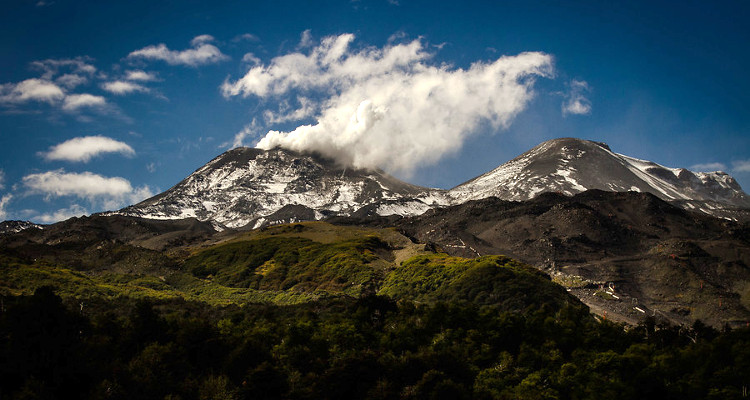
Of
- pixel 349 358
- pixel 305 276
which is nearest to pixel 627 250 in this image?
pixel 305 276

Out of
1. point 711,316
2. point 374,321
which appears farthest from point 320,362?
point 711,316

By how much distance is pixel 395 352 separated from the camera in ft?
181

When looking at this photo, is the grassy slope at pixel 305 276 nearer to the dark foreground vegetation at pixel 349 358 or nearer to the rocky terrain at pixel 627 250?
the rocky terrain at pixel 627 250

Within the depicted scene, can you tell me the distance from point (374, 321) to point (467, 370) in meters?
17.5

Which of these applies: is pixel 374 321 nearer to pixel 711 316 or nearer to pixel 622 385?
pixel 622 385

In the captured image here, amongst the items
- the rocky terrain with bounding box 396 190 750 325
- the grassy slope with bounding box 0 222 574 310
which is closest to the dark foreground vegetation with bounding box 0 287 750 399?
the grassy slope with bounding box 0 222 574 310

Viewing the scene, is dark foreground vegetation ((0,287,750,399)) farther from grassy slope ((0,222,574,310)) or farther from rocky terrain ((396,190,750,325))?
rocky terrain ((396,190,750,325))

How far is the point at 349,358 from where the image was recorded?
4681cm

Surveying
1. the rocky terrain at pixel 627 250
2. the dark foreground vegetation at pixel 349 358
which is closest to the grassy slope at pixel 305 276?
the rocky terrain at pixel 627 250

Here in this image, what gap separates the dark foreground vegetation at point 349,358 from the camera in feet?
128

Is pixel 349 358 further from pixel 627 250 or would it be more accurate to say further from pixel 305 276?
pixel 627 250

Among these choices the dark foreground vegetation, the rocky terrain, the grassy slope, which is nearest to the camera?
the dark foreground vegetation

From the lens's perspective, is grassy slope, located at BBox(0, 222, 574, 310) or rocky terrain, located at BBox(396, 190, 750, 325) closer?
grassy slope, located at BBox(0, 222, 574, 310)

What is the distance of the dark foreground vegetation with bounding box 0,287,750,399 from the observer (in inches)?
1539
